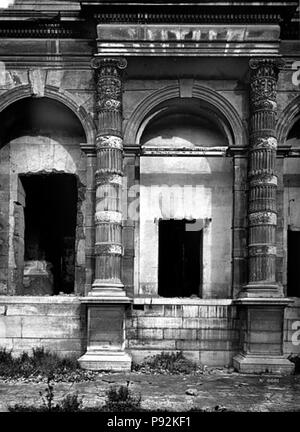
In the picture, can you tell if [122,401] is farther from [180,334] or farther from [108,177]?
[108,177]

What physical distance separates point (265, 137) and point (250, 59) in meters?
1.62

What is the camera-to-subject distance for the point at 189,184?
12094 millimetres

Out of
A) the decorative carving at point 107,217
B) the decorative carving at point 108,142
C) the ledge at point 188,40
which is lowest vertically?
the decorative carving at point 107,217

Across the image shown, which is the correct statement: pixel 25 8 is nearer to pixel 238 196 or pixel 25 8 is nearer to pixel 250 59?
pixel 250 59

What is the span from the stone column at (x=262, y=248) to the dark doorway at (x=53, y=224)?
185 inches

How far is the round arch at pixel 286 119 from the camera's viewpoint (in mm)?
11453

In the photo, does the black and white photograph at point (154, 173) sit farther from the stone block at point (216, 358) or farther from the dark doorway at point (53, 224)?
the dark doorway at point (53, 224)

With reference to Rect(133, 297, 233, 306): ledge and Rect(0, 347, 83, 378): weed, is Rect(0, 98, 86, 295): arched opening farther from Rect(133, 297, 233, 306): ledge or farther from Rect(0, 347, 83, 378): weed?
Rect(133, 297, 233, 306): ledge

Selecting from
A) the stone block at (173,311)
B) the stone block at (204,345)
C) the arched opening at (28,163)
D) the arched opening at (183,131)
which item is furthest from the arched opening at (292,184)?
the arched opening at (28,163)

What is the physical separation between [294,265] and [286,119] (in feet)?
11.3

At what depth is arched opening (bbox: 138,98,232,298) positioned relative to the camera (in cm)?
1181

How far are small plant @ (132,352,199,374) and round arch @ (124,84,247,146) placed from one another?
449cm

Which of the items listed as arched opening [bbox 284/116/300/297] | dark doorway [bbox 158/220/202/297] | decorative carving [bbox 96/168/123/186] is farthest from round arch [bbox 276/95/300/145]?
decorative carving [bbox 96/168/123/186]

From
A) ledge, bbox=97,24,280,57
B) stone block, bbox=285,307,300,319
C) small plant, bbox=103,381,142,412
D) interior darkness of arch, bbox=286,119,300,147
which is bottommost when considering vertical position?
small plant, bbox=103,381,142,412
